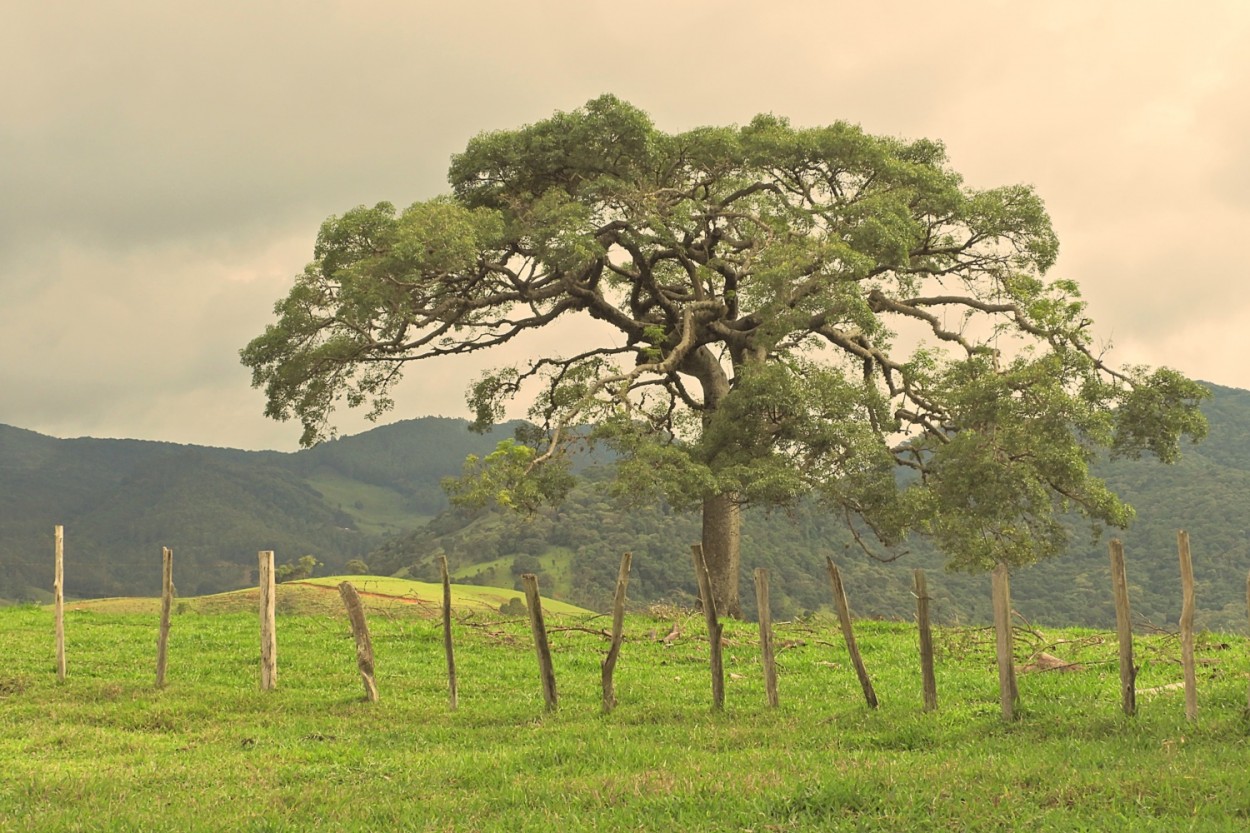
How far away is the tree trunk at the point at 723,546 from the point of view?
3077 centimetres

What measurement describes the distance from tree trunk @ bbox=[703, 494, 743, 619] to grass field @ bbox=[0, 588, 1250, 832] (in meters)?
8.88

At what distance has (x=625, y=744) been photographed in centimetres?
1245

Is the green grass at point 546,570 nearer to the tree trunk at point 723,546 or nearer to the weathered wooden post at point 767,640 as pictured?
the tree trunk at point 723,546

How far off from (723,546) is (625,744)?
18862 mm

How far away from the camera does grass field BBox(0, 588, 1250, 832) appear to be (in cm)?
931

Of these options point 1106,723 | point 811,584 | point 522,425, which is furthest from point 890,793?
point 811,584

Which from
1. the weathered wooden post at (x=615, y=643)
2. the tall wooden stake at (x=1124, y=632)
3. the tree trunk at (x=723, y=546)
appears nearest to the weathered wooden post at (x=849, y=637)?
the weathered wooden post at (x=615, y=643)

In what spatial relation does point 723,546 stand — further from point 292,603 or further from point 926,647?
point 926,647

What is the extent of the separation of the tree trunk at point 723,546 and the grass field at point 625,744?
8.88m

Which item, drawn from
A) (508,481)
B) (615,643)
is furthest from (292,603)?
(615,643)

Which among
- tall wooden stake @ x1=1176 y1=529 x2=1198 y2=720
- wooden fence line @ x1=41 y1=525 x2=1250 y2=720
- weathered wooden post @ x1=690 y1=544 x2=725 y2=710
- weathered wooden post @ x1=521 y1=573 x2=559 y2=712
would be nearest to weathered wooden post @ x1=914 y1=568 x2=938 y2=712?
wooden fence line @ x1=41 y1=525 x2=1250 y2=720

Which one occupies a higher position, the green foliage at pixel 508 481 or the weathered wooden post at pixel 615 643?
the green foliage at pixel 508 481

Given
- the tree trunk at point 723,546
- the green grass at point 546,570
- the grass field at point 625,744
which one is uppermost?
the tree trunk at point 723,546

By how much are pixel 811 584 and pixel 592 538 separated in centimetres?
2826
